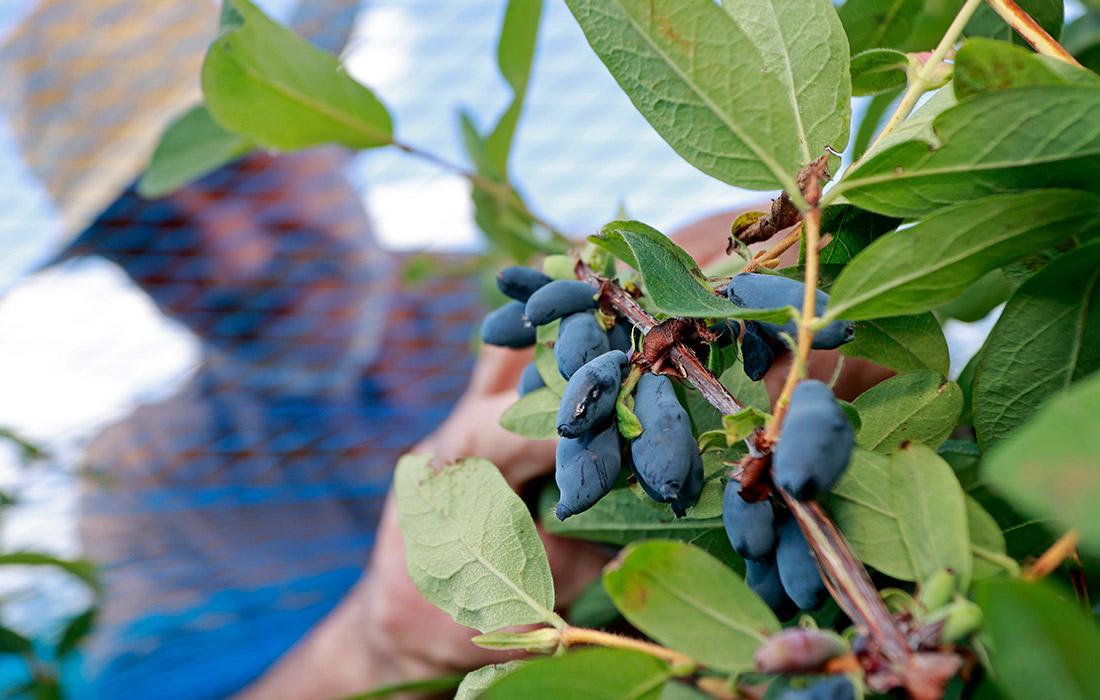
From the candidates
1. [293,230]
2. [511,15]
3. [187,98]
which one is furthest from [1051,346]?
[293,230]

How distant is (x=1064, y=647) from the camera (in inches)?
4.2

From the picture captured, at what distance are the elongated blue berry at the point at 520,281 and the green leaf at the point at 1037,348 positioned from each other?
12 centimetres

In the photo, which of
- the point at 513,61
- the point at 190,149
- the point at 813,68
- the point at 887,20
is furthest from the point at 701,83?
the point at 190,149

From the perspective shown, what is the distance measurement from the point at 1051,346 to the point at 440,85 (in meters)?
1.26

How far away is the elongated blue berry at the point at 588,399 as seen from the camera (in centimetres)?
16

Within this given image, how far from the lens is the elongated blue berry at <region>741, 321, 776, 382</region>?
18cm

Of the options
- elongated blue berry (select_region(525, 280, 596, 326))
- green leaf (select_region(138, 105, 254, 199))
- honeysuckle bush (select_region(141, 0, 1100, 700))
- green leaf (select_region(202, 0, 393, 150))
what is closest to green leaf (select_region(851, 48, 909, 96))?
honeysuckle bush (select_region(141, 0, 1100, 700))

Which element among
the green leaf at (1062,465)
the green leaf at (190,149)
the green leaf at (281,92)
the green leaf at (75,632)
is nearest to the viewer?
the green leaf at (1062,465)

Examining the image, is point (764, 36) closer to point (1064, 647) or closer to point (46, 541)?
point (1064, 647)

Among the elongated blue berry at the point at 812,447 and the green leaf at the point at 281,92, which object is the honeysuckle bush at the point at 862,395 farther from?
the green leaf at the point at 281,92

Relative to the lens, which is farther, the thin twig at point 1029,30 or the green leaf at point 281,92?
the green leaf at point 281,92

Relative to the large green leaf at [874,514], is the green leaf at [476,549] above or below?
below

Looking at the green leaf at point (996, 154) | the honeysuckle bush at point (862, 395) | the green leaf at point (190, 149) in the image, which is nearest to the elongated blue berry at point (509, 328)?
the honeysuckle bush at point (862, 395)

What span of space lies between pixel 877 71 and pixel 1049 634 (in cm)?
17
